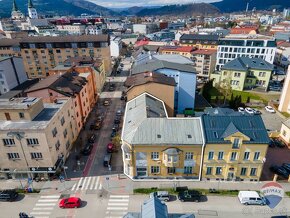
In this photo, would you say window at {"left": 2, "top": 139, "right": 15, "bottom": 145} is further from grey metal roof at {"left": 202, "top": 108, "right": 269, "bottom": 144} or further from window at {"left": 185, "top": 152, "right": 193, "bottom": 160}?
grey metal roof at {"left": 202, "top": 108, "right": 269, "bottom": 144}

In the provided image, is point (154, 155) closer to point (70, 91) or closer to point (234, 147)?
point (234, 147)

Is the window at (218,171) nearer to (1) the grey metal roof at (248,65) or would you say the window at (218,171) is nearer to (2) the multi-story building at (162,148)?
(2) the multi-story building at (162,148)

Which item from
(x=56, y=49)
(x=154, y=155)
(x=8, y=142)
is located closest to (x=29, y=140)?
(x=8, y=142)

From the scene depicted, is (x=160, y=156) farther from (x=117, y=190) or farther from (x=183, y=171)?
(x=117, y=190)

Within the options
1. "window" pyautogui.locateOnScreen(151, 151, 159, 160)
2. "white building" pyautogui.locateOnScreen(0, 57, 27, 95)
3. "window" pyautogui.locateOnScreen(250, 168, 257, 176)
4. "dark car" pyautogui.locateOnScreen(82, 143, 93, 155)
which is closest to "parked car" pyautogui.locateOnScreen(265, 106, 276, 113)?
"window" pyautogui.locateOnScreen(250, 168, 257, 176)

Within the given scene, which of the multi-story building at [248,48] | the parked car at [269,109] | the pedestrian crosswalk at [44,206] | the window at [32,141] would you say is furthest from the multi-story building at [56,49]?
the pedestrian crosswalk at [44,206]

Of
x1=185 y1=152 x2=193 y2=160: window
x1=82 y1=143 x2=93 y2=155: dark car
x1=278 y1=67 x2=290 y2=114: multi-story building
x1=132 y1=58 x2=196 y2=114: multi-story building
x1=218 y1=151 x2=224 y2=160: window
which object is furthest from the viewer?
x1=278 y1=67 x2=290 y2=114: multi-story building

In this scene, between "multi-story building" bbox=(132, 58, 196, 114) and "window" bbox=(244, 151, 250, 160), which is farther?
"multi-story building" bbox=(132, 58, 196, 114)
